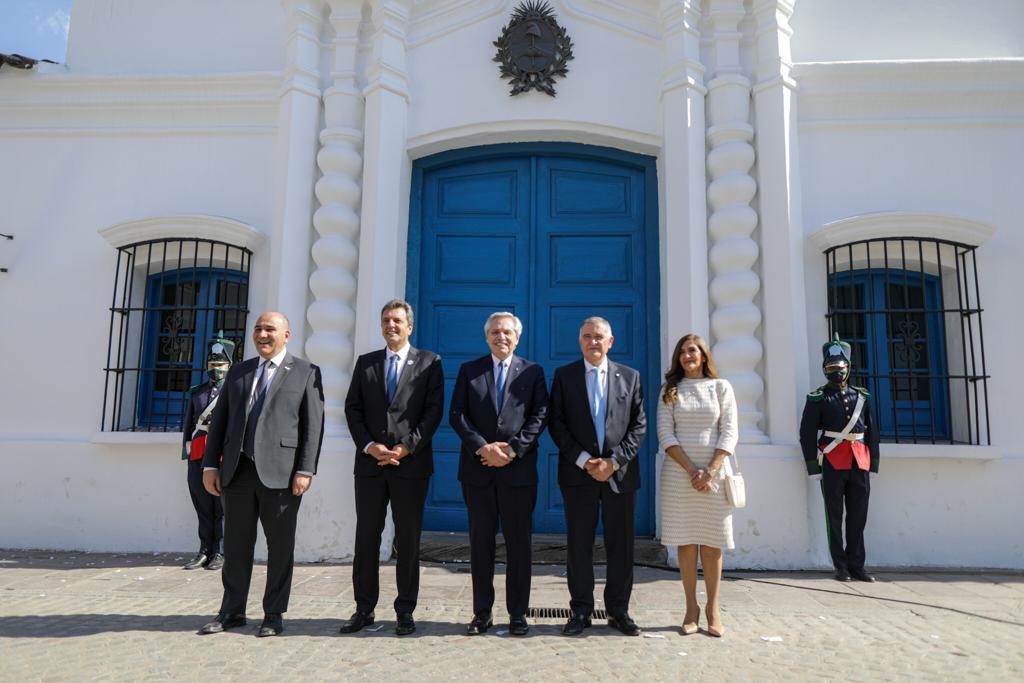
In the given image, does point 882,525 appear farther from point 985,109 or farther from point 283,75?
point 283,75

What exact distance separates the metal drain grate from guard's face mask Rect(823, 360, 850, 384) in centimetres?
268

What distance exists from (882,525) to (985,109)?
3822mm

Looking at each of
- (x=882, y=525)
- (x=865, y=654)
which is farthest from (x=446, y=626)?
(x=882, y=525)

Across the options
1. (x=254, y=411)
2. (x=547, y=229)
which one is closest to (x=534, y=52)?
(x=547, y=229)

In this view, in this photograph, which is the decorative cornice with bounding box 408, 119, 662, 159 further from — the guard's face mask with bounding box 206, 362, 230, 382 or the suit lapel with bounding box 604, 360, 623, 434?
Answer: the suit lapel with bounding box 604, 360, 623, 434

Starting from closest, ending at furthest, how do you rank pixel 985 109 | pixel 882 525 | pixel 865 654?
pixel 865 654
pixel 882 525
pixel 985 109

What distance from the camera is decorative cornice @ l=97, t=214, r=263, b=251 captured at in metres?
6.66

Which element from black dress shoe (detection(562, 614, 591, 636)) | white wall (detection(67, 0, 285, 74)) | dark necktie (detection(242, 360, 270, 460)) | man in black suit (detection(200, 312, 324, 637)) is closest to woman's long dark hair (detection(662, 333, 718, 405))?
black dress shoe (detection(562, 614, 591, 636))

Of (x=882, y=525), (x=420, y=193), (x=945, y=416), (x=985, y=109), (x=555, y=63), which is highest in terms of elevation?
(x=555, y=63)

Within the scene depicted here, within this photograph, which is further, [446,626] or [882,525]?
[882,525]

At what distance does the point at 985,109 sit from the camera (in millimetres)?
6547

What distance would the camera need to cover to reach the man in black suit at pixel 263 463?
13.3 feet

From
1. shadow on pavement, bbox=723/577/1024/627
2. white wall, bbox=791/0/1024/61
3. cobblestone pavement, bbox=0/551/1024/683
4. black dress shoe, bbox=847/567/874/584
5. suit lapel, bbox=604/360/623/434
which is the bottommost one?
cobblestone pavement, bbox=0/551/1024/683

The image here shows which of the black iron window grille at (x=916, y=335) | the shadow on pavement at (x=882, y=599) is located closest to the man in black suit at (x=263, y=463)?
the shadow on pavement at (x=882, y=599)
